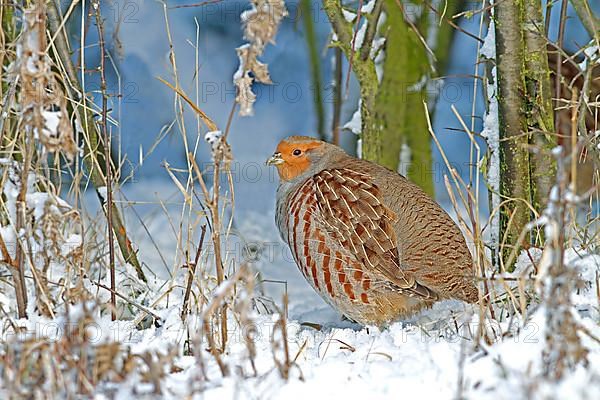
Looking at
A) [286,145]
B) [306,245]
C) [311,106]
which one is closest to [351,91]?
[311,106]

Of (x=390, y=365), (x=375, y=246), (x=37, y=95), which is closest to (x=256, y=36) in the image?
(x=37, y=95)

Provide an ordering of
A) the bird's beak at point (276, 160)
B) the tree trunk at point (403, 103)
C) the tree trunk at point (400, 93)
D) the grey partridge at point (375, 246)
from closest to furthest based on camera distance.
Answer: the grey partridge at point (375, 246) < the bird's beak at point (276, 160) < the tree trunk at point (400, 93) < the tree trunk at point (403, 103)

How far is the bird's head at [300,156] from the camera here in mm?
3871

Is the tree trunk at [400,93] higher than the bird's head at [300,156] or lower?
higher

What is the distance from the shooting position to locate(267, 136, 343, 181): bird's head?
12.7ft

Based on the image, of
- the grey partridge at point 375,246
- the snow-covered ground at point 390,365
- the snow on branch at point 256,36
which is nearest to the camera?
the snow-covered ground at point 390,365

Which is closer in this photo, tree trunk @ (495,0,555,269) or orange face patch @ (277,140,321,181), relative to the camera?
tree trunk @ (495,0,555,269)

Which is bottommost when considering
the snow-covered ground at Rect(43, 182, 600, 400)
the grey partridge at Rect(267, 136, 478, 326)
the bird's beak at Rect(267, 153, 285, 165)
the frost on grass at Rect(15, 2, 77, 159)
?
the snow-covered ground at Rect(43, 182, 600, 400)

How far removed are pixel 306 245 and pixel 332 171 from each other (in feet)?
1.23

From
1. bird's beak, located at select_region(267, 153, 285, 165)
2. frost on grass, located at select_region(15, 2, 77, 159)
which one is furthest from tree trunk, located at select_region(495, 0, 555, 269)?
frost on grass, located at select_region(15, 2, 77, 159)

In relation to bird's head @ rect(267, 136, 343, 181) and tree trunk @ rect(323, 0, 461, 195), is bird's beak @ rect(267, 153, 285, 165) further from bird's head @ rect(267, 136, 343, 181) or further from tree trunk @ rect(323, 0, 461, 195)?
tree trunk @ rect(323, 0, 461, 195)

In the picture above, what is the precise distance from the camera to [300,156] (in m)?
3.88

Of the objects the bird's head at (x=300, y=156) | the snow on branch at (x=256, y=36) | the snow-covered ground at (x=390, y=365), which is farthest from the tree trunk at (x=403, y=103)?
the snow on branch at (x=256, y=36)

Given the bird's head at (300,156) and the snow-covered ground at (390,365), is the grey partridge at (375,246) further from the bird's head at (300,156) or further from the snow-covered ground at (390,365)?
the bird's head at (300,156)
